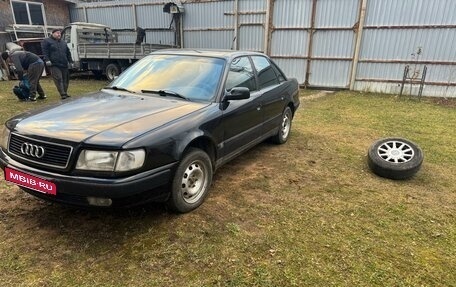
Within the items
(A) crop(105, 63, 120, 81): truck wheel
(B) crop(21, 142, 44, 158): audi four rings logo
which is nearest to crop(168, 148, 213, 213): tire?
(B) crop(21, 142, 44, 158): audi four rings logo

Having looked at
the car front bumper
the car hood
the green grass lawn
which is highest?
the car hood

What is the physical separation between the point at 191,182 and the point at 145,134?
81 cm

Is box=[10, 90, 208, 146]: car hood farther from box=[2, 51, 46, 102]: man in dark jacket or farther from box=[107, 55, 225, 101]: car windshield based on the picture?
box=[2, 51, 46, 102]: man in dark jacket

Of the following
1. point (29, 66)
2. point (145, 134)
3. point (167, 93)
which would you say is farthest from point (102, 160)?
point (29, 66)

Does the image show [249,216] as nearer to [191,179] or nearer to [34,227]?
[191,179]

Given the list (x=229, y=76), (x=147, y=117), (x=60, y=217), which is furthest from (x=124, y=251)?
(x=229, y=76)

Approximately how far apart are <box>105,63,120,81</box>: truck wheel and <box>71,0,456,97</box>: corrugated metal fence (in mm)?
3216

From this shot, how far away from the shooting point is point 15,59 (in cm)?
843

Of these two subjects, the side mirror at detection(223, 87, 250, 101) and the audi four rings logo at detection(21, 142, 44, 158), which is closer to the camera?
the audi four rings logo at detection(21, 142, 44, 158)

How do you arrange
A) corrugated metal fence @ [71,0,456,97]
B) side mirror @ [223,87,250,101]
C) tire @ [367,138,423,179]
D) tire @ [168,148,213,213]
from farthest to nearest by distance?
corrugated metal fence @ [71,0,456,97], tire @ [367,138,423,179], side mirror @ [223,87,250,101], tire @ [168,148,213,213]

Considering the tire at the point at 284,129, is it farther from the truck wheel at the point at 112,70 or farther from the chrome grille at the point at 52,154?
the truck wheel at the point at 112,70

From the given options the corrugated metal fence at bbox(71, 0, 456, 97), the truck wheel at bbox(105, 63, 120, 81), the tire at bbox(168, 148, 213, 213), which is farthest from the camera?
the truck wheel at bbox(105, 63, 120, 81)

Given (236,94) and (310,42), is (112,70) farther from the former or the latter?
(236,94)

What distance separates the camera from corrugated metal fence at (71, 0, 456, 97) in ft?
34.6
